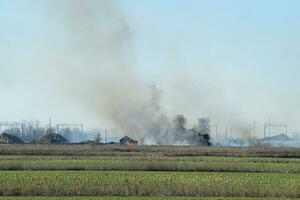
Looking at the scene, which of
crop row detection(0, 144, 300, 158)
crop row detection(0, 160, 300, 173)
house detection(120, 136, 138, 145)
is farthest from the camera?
house detection(120, 136, 138, 145)

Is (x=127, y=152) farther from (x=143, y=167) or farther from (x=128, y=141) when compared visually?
(x=128, y=141)

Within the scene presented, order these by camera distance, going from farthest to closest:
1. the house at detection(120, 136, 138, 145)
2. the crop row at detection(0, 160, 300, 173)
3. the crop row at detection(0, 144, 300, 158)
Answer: the house at detection(120, 136, 138, 145) → the crop row at detection(0, 144, 300, 158) → the crop row at detection(0, 160, 300, 173)

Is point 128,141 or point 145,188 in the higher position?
point 128,141

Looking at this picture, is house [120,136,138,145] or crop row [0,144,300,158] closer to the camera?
crop row [0,144,300,158]

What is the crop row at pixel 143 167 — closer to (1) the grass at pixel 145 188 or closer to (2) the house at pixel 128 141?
(1) the grass at pixel 145 188

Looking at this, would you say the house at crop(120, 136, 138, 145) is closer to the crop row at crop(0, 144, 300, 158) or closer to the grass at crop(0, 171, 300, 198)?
Result: the crop row at crop(0, 144, 300, 158)

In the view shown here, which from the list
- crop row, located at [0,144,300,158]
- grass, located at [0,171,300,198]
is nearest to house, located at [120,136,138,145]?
crop row, located at [0,144,300,158]

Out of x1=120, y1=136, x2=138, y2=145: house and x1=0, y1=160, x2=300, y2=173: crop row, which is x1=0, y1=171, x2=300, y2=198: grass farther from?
x1=120, y1=136, x2=138, y2=145: house

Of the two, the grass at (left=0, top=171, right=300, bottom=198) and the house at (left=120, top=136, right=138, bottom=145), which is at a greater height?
the house at (left=120, top=136, right=138, bottom=145)

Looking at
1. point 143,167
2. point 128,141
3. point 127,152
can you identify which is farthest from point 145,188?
point 128,141

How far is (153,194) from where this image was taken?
35656mm

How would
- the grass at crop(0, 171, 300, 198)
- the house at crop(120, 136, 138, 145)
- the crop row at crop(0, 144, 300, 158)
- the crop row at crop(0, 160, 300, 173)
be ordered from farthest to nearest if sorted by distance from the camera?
the house at crop(120, 136, 138, 145), the crop row at crop(0, 144, 300, 158), the crop row at crop(0, 160, 300, 173), the grass at crop(0, 171, 300, 198)

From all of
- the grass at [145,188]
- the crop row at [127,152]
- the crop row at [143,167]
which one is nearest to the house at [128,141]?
the crop row at [127,152]

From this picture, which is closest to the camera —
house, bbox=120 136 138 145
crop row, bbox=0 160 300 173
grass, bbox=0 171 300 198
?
grass, bbox=0 171 300 198
